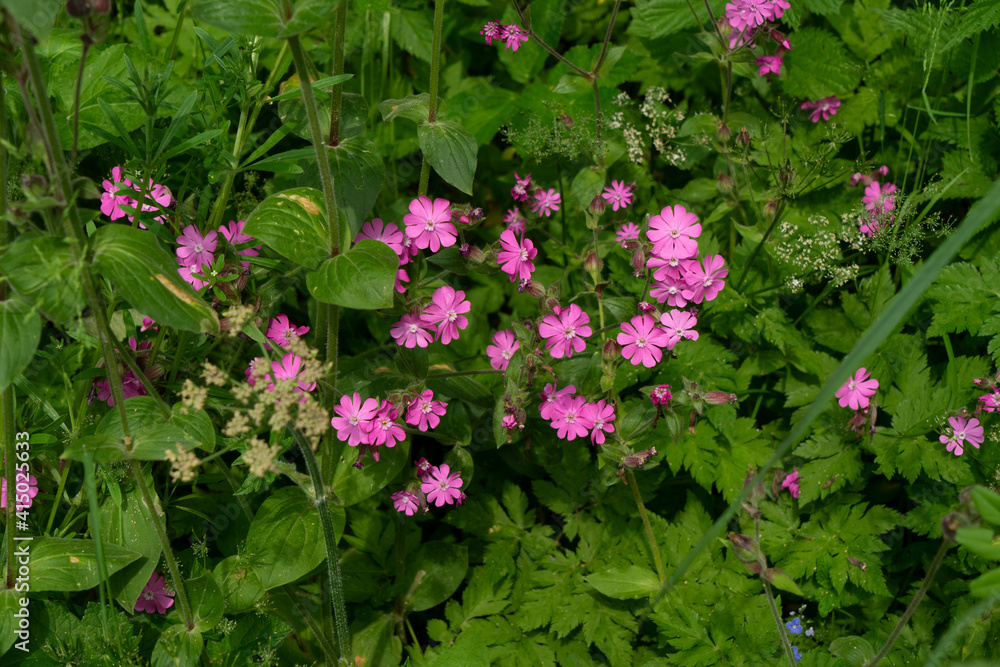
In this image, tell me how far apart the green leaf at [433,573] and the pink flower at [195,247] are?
4.33 ft

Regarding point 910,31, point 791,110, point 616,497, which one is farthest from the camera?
point 791,110

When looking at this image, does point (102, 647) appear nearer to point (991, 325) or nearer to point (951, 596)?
point (951, 596)

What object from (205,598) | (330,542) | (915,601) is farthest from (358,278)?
(915,601)

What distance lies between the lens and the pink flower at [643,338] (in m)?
2.25

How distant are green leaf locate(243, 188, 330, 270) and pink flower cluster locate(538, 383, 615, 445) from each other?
822mm

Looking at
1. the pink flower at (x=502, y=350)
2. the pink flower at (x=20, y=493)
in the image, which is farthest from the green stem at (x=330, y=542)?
the pink flower at (x=20, y=493)

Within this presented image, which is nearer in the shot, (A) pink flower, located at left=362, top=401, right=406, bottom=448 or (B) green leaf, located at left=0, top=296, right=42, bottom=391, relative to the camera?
(B) green leaf, located at left=0, top=296, right=42, bottom=391

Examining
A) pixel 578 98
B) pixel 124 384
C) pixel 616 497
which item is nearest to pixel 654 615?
pixel 616 497

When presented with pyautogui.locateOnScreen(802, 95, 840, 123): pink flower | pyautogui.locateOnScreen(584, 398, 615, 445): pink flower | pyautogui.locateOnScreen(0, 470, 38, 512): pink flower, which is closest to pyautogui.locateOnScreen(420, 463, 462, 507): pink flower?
pyautogui.locateOnScreen(584, 398, 615, 445): pink flower

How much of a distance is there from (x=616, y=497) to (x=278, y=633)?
122 centimetres

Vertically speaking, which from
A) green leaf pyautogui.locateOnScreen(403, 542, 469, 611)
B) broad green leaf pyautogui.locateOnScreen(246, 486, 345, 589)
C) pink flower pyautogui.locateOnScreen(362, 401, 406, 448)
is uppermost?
pink flower pyautogui.locateOnScreen(362, 401, 406, 448)

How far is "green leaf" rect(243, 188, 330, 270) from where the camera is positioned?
6.77 feet

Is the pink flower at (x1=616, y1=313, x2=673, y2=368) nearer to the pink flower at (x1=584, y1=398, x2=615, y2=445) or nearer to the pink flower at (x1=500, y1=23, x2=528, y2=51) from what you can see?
the pink flower at (x1=584, y1=398, x2=615, y2=445)

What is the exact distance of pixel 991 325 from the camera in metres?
2.42
